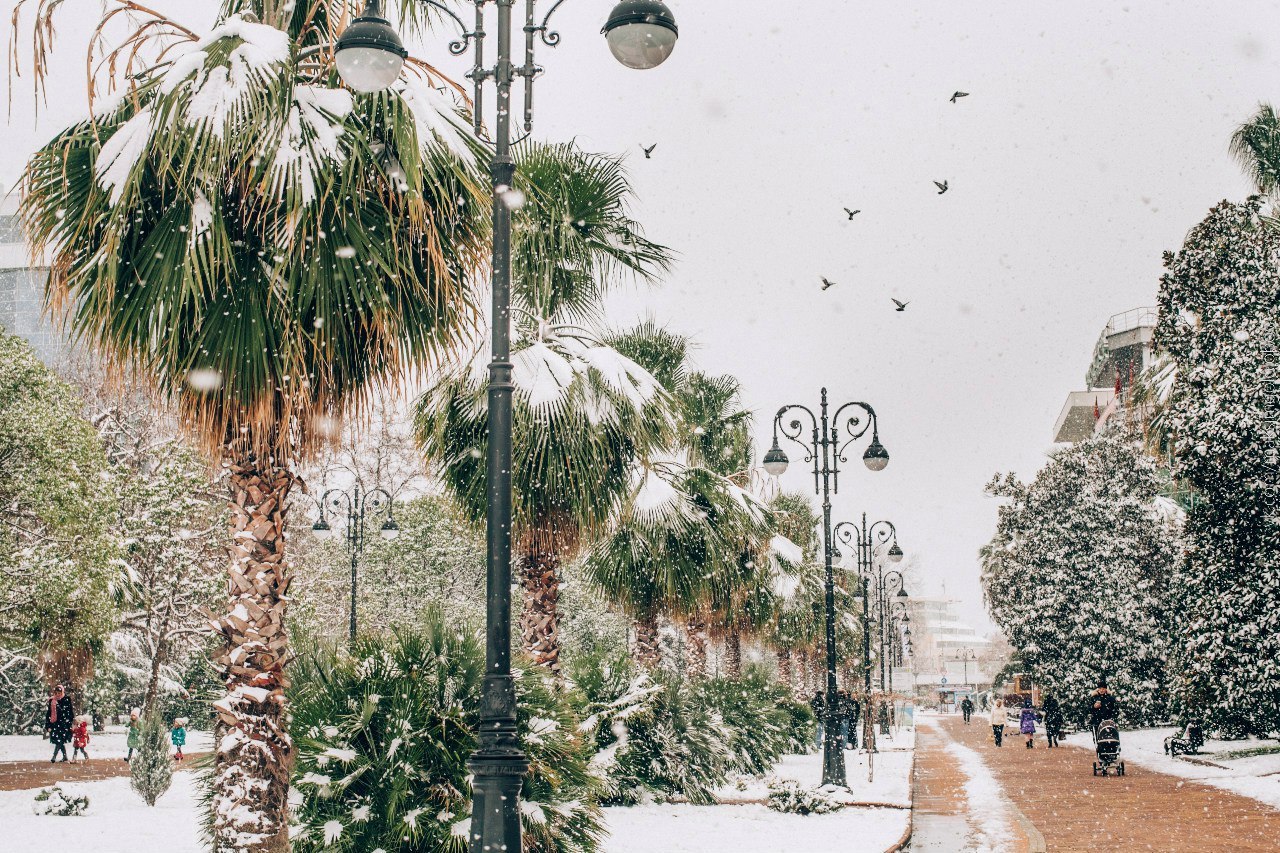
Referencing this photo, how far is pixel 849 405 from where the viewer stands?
75.4 ft

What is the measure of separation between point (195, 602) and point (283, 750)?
25557mm

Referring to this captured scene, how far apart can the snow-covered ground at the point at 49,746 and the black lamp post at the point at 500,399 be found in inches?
1031

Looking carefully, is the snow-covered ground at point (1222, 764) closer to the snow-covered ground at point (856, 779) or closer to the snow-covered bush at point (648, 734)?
the snow-covered ground at point (856, 779)

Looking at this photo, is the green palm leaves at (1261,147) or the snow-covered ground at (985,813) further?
the green palm leaves at (1261,147)

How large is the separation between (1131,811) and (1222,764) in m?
10.6

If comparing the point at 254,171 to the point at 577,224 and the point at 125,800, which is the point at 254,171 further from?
the point at 125,800

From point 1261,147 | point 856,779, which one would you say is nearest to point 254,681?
point 856,779

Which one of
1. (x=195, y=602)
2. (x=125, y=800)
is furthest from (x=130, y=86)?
(x=195, y=602)

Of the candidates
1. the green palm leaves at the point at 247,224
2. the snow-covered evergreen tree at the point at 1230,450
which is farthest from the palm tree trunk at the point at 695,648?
the green palm leaves at the point at 247,224

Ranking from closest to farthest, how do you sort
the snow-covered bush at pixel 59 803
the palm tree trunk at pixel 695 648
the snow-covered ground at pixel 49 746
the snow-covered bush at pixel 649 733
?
the snow-covered bush at pixel 649 733 < the snow-covered bush at pixel 59 803 < the palm tree trunk at pixel 695 648 < the snow-covered ground at pixel 49 746

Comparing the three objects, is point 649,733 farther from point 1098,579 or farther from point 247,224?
point 1098,579

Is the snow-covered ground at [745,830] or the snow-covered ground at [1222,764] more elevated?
the snow-covered ground at [745,830]

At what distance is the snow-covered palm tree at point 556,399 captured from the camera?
515 inches

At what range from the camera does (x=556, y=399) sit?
42.6 feet
